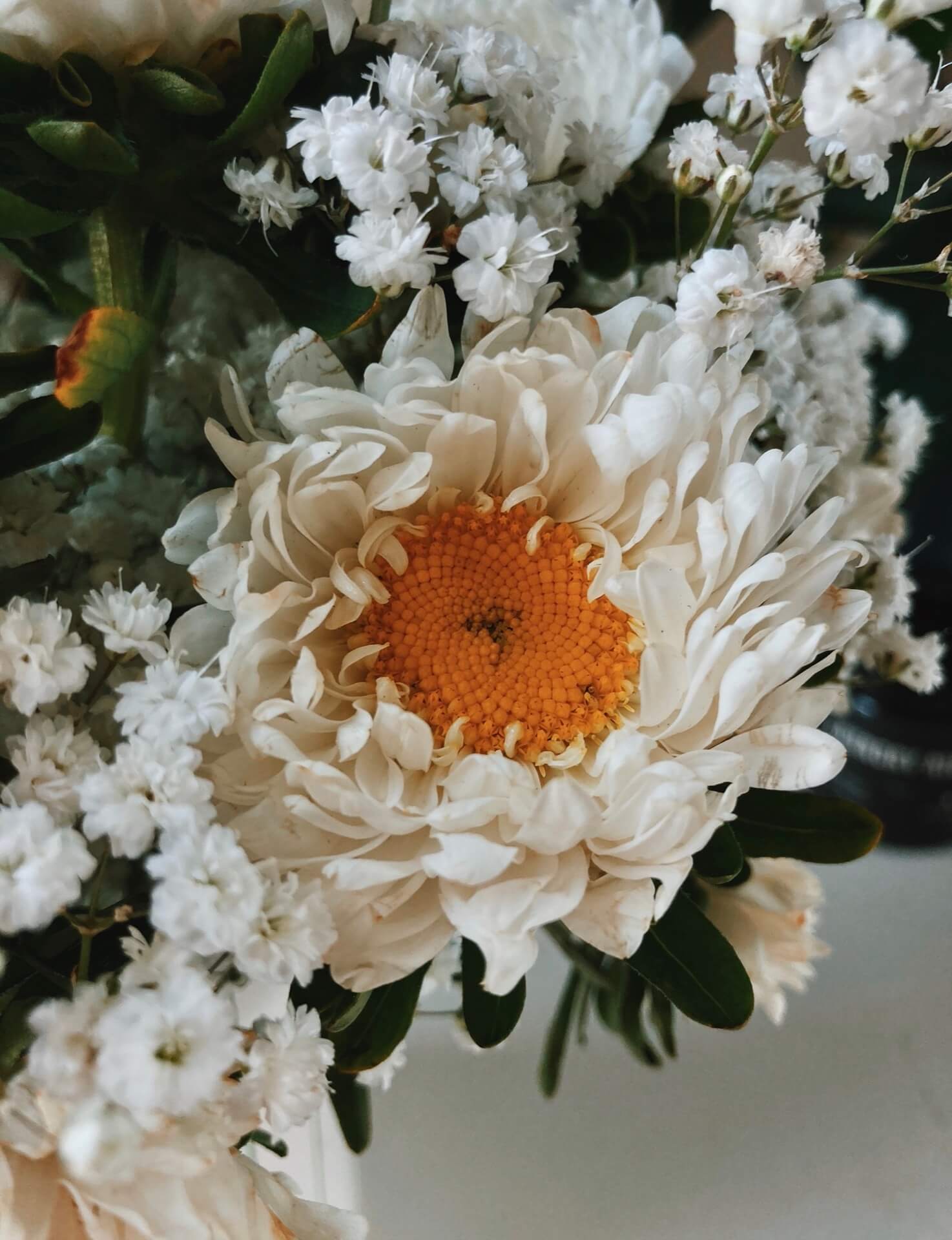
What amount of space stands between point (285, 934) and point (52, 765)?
0.07 m

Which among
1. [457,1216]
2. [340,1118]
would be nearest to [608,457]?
[340,1118]

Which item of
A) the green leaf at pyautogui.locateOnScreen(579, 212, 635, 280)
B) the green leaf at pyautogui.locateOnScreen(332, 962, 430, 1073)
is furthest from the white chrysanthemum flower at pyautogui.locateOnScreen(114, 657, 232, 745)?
the green leaf at pyautogui.locateOnScreen(579, 212, 635, 280)

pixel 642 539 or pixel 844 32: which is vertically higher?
pixel 844 32

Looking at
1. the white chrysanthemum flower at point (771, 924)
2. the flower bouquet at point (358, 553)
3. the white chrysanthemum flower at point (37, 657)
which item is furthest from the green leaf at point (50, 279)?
the white chrysanthemum flower at point (771, 924)

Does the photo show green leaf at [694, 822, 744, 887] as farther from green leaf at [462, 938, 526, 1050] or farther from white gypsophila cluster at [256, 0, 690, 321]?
white gypsophila cluster at [256, 0, 690, 321]

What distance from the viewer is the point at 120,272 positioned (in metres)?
0.30

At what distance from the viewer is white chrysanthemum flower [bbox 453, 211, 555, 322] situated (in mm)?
295

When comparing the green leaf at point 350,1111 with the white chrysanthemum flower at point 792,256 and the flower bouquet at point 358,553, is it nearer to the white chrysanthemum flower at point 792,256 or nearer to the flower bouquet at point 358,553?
the flower bouquet at point 358,553

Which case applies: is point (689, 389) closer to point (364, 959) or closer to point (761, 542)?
point (761, 542)

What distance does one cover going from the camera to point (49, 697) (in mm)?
247

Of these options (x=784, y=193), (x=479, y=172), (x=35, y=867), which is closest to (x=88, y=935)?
(x=35, y=867)

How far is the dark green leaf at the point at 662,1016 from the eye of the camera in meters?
0.46

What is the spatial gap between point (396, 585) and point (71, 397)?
0.13m

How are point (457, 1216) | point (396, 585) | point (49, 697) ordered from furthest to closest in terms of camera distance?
point (457, 1216)
point (396, 585)
point (49, 697)
